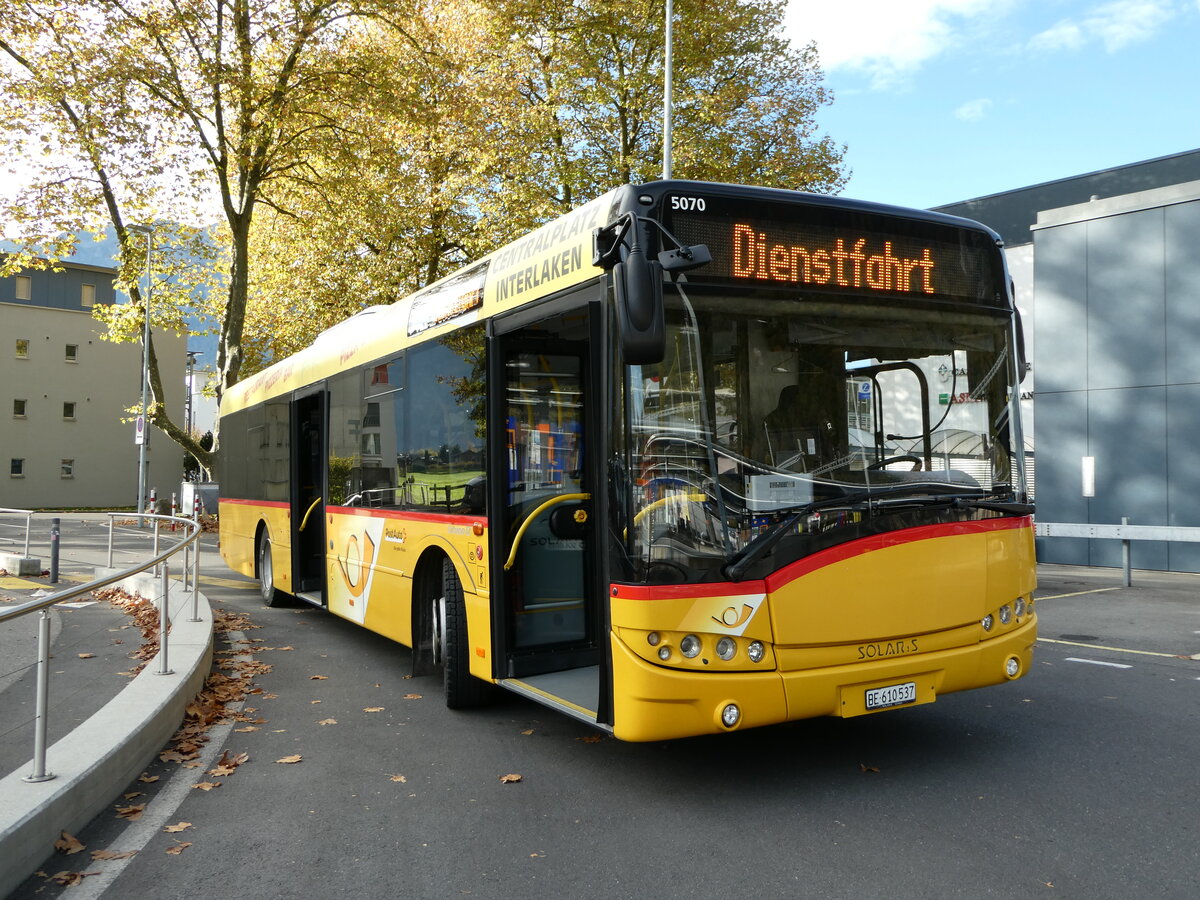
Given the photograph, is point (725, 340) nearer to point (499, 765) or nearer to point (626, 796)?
point (626, 796)

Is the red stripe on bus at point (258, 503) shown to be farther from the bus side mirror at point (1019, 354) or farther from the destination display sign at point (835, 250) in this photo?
the bus side mirror at point (1019, 354)

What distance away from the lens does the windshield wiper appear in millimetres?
4707

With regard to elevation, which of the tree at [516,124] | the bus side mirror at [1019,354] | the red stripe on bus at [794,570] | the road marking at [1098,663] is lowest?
the road marking at [1098,663]

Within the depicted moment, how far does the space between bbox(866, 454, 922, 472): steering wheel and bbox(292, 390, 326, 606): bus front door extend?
7323 mm

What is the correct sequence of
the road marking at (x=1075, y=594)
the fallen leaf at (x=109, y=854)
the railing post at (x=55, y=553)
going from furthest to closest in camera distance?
the railing post at (x=55, y=553) < the road marking at (x=1075, y=594) < the fallen leaf at (x=109, y=854)

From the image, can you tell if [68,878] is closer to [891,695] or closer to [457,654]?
[457,654]

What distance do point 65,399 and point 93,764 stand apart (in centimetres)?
5361

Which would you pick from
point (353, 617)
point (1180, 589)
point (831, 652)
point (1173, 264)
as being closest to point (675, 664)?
point (831, 652)

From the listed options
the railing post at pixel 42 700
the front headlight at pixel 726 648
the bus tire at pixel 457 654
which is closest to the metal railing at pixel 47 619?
the railing post at pixel 42 700

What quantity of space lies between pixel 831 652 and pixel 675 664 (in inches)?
31.2

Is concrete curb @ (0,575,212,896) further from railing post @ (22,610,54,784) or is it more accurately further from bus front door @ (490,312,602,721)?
bus front door @ (490,312,602,721)

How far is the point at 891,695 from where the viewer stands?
5.00 meters

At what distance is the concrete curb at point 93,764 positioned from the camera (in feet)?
13.2

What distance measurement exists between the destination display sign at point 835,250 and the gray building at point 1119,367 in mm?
13639
